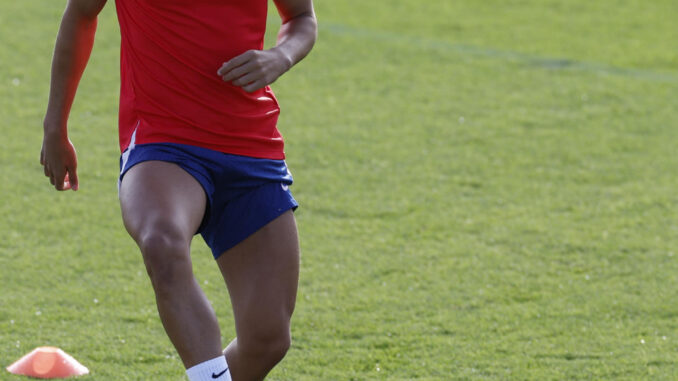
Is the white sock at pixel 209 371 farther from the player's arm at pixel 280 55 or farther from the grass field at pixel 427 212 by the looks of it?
the grass field at pixel 427 212

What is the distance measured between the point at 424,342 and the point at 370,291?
60 centimetres

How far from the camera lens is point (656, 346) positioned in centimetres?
414

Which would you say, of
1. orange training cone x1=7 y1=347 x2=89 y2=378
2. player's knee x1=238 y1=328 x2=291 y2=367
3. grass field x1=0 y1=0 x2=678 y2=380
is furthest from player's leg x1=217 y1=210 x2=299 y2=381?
orange training cone x1=7 y1=347 x2=89 y2=378

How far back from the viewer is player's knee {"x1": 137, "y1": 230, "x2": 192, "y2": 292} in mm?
2637

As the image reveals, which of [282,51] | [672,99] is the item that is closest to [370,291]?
[282,51]

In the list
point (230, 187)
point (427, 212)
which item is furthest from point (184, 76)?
point (427, 212)

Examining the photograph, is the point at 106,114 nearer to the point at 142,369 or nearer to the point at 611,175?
the point at 611,175

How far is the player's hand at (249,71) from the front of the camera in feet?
9.43

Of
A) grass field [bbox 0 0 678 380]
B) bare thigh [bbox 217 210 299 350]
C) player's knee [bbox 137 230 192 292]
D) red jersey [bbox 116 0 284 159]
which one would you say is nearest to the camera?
player's knee [bbox 137 230 192 292]

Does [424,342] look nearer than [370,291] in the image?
Yes

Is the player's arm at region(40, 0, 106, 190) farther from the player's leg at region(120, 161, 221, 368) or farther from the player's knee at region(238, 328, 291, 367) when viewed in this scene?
the player's knee at region(238, 328, 291, 367)

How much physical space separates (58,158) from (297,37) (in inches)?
30.2

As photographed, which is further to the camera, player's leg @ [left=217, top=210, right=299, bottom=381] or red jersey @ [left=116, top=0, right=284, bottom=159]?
player's leg @ [left=217, top=210, right=299, bottom=381]

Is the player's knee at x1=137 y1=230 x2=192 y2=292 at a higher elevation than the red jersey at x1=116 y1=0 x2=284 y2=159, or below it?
below
